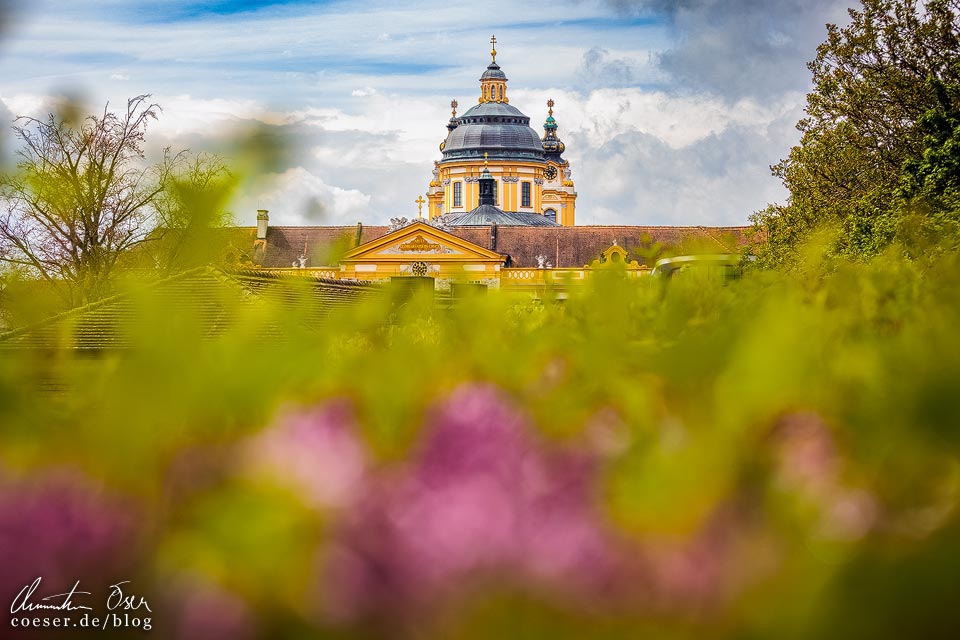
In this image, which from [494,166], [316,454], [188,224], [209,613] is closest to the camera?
[209,613]

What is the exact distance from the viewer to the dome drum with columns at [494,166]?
284ft

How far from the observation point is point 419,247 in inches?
2608

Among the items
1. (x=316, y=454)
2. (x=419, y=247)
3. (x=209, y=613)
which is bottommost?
(x=209, y=613)

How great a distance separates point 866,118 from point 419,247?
39.1 metres

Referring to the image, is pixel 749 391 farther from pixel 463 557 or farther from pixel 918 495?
pixel 463 557

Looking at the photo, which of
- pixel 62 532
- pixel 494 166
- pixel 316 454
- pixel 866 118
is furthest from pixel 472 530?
pixel 494 166

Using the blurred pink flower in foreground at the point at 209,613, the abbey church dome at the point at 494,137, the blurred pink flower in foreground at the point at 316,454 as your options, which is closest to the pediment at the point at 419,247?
the abbey church dome at the point at 494,137

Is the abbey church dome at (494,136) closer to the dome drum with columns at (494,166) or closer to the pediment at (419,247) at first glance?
the dome drum with columns at (494,166)

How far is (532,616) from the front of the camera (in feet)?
4.71

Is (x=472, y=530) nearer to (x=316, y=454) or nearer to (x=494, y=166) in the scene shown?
(x=316, y=454)

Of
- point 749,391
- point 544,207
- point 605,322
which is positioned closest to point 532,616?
point 749,391

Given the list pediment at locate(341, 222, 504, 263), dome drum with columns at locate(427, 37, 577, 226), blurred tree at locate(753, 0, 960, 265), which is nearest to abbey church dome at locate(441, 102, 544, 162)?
dome drum with columns at locate(427, 37, 577, 226)

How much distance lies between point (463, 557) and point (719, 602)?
0.30m

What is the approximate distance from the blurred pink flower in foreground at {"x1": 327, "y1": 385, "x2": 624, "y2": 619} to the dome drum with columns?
80.2 meters
